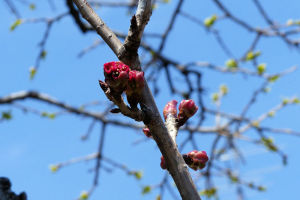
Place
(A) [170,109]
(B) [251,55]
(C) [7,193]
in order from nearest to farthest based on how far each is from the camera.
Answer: (C) [7,193] → (A) [170,109] → (B) [251,55]

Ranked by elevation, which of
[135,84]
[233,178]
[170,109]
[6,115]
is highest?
[6,115]

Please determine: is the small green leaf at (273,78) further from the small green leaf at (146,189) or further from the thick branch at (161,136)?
the thick branch at (161,136)

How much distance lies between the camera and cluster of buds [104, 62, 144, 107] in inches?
57.6

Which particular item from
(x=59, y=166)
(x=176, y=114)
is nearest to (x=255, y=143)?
(x=59, y=166)

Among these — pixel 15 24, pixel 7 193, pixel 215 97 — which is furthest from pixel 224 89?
pixel 7 193

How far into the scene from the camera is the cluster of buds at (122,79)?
146 cm

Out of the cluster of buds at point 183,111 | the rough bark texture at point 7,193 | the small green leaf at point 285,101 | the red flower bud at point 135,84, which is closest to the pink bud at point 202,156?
the cluster of buds at point 183,111

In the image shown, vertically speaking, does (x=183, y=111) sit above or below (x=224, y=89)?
below

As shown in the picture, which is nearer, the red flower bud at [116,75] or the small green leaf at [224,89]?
the red flower bud at [116,75]

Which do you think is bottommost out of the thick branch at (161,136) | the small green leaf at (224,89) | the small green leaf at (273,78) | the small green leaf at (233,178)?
the thick branch at (161,136)

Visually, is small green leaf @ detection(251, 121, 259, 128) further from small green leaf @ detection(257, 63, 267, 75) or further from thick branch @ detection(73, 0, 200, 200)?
thick branch @ detection(73, 0, 200, 200)

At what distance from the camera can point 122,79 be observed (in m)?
1.46

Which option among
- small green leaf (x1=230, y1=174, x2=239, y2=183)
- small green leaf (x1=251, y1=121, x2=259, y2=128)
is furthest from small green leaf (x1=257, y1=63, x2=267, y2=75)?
small green leaf (x1=230, y1=174, x2=239, y2=183)

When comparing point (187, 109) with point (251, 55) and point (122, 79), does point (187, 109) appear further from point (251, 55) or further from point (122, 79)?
point (251, 55)
